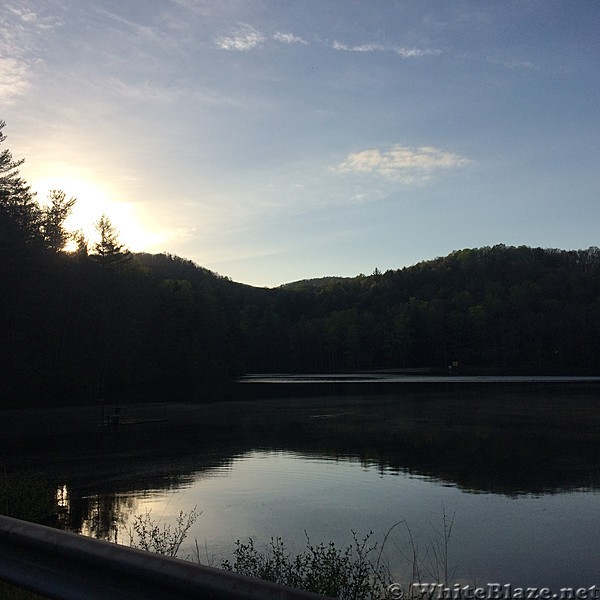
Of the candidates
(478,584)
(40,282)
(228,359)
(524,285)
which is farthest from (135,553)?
(524,285)

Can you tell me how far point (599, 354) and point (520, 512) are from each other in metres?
131

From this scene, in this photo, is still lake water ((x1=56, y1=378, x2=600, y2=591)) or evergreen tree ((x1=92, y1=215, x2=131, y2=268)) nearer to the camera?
still lake water ((x1=56, y1=378, x2=600, y2=591))

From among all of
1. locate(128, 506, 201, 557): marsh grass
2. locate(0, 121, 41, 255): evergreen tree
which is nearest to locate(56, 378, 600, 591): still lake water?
locate(128, 506, 201, 557): marsh grass

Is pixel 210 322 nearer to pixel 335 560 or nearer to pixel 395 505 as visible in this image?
pixel 395 505

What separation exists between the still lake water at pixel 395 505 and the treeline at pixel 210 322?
87.7 ft

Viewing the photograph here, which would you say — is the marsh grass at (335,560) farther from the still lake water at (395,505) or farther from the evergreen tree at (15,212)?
the evergreen tree at (15,212)

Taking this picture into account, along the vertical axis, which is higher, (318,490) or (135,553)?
(135,553)

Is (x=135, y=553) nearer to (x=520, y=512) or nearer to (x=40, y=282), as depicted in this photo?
(x=520, y=512)

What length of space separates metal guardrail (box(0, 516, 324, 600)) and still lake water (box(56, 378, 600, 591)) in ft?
32.0

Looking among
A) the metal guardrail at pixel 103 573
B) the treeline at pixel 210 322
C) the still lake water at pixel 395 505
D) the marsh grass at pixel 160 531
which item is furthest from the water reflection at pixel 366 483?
the treeline at pixel 210 322

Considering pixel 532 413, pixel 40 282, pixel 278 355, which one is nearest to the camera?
pixel 532 413

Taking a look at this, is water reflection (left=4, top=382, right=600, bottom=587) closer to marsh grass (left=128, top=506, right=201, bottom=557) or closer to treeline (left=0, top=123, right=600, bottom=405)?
marsh grass (left=128, top=506, right=201, bottom=557)

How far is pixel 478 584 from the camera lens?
37.2 feet

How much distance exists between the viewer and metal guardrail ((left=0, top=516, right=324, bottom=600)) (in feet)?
8.61
